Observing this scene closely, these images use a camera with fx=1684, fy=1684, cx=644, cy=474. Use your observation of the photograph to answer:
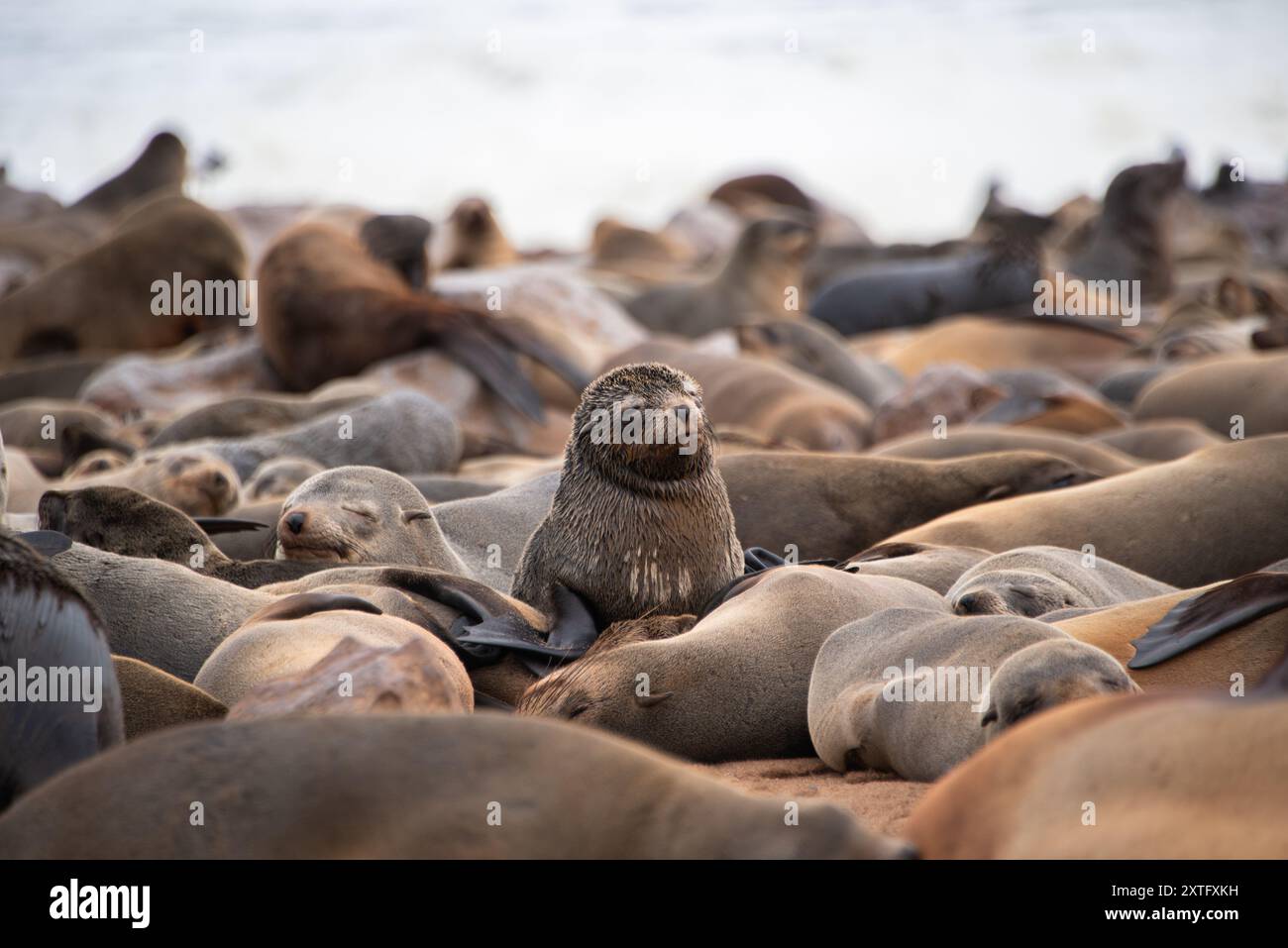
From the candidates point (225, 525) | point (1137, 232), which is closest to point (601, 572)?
point (225, 525)

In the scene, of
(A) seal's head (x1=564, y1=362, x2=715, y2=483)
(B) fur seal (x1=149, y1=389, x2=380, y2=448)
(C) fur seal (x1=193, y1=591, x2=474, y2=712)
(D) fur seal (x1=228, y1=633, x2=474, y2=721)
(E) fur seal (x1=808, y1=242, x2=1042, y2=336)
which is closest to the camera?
(D) fur seal (x1=228, y1=633, x2=474, y2=721)

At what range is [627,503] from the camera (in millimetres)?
5117

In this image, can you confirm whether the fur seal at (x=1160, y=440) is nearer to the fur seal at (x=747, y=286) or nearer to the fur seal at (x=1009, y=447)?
the fur seal at (x=1009, y=447)

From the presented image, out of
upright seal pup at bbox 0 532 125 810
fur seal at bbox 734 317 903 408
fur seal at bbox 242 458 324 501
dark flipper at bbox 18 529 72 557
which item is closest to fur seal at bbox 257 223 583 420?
fur seal at bbox 734 317 903 408

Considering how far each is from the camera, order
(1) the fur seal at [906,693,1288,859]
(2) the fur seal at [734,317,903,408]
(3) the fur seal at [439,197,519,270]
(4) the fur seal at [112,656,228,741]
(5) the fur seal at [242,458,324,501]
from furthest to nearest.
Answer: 1. (3) the fur seal at [439,197,519,270]
2. (2) the fur seal at [734,317,903,408]
3. (5) the fur seal at [242,458,324,501]
4. (4) the fur seal at [112,656,228,741]
5. (1) the fur seal at [906,693,1288,859]

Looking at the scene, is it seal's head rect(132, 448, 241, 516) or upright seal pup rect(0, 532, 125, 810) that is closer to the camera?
upright seal pup rect(0, 532, 125, 810)

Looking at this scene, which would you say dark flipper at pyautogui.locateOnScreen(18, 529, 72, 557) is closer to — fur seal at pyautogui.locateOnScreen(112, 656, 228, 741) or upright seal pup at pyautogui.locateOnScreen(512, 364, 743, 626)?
fur seal at pyautogui.locateOnScreen(112, 656, 228, 741)

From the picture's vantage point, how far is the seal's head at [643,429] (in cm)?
506

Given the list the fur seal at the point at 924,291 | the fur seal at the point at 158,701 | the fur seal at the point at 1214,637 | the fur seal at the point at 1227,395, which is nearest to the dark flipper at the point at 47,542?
the fur seal at the point at 158,701

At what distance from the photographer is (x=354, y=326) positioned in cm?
1043

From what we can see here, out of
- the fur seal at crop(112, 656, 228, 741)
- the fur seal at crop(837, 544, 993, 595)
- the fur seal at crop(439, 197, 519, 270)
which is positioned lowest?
the fur seal at crop(112, 656, 228, 741)

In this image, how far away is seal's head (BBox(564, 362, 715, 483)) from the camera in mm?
5059

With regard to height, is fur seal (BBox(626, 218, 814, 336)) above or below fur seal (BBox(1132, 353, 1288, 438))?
above

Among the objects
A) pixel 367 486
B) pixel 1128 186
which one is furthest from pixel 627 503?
pixel 1128 186
